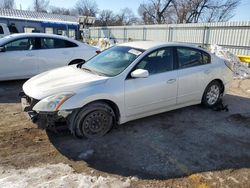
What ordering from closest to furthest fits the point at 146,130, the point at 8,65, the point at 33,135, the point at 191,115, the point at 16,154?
the point at 16,154 < the point at 33,135 < the point at 146,130 < the point at 191,115 < the point at 8,65

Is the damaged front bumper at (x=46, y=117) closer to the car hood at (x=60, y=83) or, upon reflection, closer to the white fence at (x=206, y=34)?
the car hood at (x=60, y=83)

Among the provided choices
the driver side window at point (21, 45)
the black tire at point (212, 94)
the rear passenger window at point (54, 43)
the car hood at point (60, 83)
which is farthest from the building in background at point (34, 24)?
the black tire at point (212, 94)

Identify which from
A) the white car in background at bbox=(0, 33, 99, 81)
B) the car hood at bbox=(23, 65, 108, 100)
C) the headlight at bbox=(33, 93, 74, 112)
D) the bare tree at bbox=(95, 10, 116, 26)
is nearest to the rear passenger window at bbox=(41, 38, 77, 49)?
the white car in background at bbox=(0, 33, 99, 81)

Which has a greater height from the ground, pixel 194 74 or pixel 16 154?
pixel 194 74

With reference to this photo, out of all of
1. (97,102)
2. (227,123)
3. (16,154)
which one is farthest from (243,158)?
(16,154)

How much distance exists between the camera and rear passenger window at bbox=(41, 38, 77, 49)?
7298 millimetres

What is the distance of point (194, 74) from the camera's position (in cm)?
483

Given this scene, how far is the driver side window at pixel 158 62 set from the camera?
420 cm

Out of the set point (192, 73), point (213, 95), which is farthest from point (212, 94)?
point (192, 73)

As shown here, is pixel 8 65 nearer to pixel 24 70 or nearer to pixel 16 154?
pixel 24 70

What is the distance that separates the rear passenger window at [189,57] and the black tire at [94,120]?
1820mm

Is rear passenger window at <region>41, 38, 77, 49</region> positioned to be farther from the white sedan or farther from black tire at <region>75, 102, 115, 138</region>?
black tire at <region>75, 102, 115, 138</region>

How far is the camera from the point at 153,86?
419cm

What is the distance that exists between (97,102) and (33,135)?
1.24m
